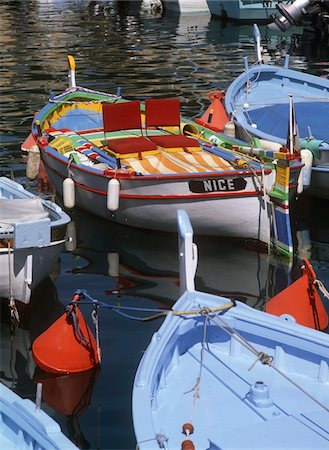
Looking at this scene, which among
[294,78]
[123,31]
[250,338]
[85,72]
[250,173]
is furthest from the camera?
[123,31]

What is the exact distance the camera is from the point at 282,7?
35.2 metres

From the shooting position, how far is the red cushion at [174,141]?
15.2 meters

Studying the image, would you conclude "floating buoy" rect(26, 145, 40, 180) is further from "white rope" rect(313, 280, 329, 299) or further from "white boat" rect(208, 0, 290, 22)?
"white boat" rect(208, 0, 290, 22)

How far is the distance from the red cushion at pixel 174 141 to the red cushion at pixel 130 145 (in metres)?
0.21

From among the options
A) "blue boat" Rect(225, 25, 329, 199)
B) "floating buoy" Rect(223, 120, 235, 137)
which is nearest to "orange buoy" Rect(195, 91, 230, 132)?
"blue boat" Rect(225, 25, 329, 199)

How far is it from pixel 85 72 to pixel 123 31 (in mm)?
12141

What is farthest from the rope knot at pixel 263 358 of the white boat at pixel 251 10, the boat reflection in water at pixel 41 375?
the white boat at pixel 251 10

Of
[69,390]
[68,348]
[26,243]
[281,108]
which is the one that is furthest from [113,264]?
[281,108]

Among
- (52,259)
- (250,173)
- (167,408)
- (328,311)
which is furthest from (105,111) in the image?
(167,408)

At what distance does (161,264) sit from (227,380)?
523 cm

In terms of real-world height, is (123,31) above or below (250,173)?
below

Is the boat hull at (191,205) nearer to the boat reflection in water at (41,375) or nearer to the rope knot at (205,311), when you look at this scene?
the boat reflection in water at (41,375)

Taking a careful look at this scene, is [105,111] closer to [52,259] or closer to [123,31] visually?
[52,259]

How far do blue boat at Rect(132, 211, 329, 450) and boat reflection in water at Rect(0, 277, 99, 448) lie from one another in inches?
54.5
